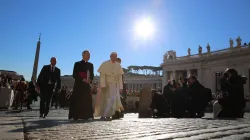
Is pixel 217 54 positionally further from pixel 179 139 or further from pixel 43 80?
pixel 179 139

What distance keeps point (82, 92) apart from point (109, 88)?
976 mm

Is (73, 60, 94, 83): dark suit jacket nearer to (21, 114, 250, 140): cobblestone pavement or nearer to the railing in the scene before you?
(21, 114, 250, 140): cobblestone pavement

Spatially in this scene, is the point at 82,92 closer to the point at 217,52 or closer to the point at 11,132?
the point at 11,132

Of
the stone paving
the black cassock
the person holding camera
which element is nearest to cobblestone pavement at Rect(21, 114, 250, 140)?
the stone paving

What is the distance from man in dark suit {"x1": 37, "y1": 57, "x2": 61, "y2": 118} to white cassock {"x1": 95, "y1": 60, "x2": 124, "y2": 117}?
1411mm

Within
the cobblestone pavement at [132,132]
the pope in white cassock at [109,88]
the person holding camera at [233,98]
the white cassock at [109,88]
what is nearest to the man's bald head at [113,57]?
the pope in white cassock at [109,88]

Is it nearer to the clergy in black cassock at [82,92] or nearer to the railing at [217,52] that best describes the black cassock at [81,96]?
the clergy in black cassock at [82,92]

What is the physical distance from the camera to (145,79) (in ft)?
244

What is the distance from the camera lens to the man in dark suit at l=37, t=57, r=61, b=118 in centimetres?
727

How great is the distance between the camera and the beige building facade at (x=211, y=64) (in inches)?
1526

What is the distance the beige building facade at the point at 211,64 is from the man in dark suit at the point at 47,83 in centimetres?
3446

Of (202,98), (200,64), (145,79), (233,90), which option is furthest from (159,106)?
(145,79)

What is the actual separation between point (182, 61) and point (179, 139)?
50.0 meters

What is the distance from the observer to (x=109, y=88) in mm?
7273
